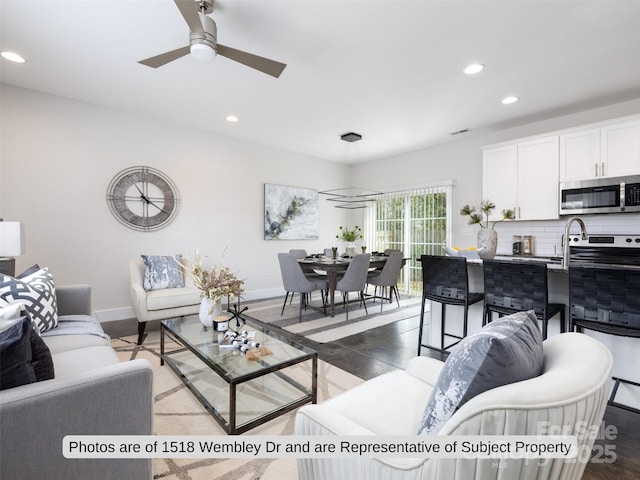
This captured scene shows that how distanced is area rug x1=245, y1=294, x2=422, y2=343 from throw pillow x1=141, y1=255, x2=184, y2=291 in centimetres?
109

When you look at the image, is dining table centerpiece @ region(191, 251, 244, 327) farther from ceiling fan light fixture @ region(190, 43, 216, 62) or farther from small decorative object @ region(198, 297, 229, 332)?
ceiling fan light fixture @ region(190, 43, 216, 62)

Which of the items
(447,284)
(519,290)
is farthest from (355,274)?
(519,290)

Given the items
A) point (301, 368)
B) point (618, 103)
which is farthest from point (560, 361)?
point (618, 103)

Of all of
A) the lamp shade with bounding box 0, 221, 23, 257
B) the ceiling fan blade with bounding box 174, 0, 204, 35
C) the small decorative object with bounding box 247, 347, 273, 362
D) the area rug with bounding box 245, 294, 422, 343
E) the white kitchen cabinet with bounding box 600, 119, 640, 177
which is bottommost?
the area rug with bounding box 245, 294, 422, 343

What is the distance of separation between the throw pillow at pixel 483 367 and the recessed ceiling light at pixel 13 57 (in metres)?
4.29

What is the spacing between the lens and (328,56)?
2.71 metres

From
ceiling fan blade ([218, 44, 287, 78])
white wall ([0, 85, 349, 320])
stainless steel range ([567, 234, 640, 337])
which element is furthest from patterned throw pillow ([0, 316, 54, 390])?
white wall ([0, 85, 349, 320])

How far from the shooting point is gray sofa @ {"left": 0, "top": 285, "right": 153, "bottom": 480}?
0.94m

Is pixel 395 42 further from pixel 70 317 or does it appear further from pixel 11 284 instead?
pixel 70 317

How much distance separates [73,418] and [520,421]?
136 cm

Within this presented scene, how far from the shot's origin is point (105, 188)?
12.7 ft

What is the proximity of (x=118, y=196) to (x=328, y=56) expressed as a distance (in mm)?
3242

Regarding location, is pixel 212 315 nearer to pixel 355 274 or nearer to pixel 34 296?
pixel 34 296

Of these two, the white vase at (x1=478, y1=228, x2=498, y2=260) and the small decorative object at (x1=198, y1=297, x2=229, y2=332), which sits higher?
the white vase at (x1=478, y1=228, x2=498, y2=260)
